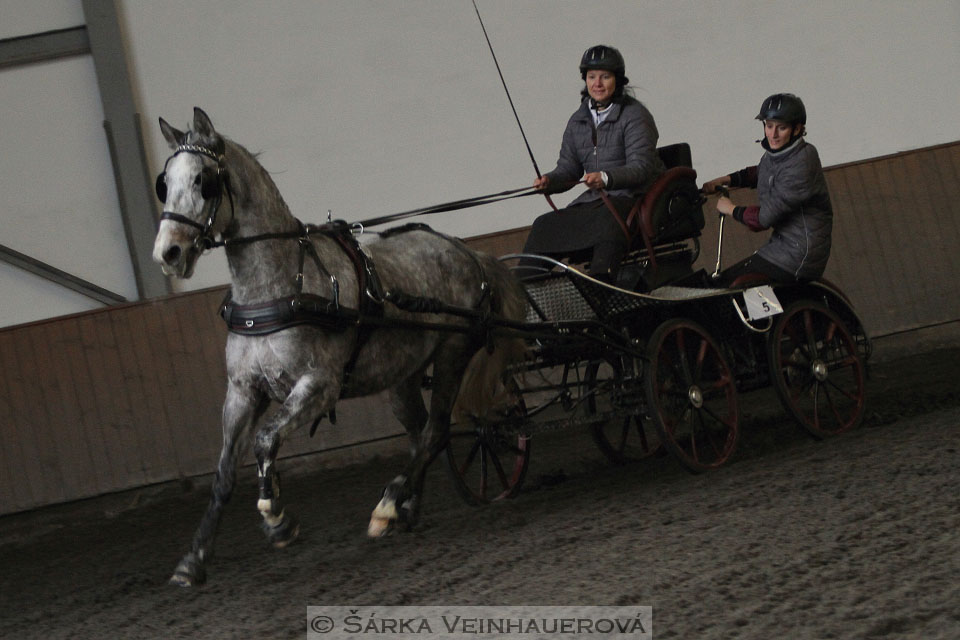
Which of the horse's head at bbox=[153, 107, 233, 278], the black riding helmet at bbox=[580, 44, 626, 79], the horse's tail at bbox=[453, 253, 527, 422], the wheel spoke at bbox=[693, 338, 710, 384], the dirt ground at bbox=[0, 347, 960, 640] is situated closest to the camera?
the dirt ground at bbox=[0, 347, 960, 640]

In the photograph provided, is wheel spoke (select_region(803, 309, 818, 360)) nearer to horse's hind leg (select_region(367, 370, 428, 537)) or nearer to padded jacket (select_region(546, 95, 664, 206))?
padded jacket (select_region(546, 95, 664, 206))

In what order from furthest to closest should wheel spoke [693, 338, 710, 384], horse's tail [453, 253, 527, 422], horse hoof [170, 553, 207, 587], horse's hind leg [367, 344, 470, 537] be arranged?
wheel spoke [693, 338, 710, 384] < horse's tail [453, 253, 527, 422] < horse's hind leg [367, 344, 470, 537] < horse hoof [170, 553, 207, 587]

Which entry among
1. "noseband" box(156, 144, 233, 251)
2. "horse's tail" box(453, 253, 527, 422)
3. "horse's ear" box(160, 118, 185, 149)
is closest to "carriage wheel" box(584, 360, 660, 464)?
"horse's tail" box(453, 253, 527, 422)

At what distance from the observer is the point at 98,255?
7.45m

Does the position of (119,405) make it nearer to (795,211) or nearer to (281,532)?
(281,532)

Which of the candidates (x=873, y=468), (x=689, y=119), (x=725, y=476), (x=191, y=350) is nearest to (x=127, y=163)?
(x=191, y=350)

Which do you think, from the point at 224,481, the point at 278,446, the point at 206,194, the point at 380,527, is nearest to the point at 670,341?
the point at 380,527

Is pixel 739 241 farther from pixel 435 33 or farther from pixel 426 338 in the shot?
pixel 426 338

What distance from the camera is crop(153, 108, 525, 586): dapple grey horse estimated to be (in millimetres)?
3393

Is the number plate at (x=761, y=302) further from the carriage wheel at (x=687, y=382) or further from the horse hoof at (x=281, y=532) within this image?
the horse hoof at (x=281, y=532)

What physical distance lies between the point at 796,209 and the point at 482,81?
3.39 meters

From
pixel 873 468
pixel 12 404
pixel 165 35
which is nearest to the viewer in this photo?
pixel 873 468

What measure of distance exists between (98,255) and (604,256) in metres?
4.27

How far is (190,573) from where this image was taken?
362 centimetres
